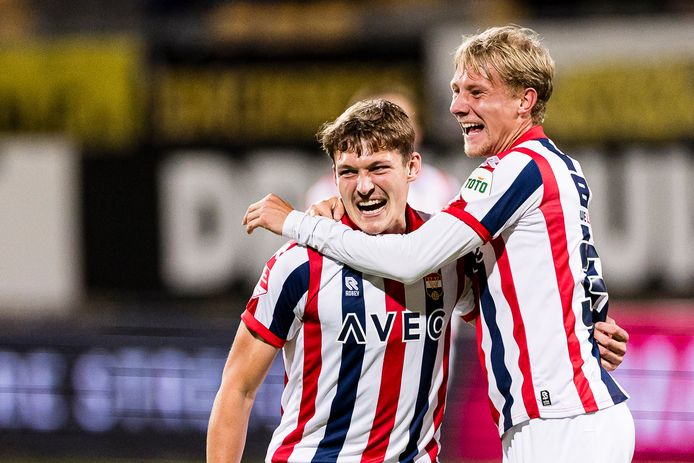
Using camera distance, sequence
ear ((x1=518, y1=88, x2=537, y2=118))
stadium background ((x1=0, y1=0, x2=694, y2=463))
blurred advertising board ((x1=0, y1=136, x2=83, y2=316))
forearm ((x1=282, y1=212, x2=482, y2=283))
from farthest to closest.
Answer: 1. blurred advertising board ((x1=0, y1=136, x2=83, y2=316))
2. stadium background ((x1=0, y1=0, x2=694, y2=463))
3. ear ((x1=518, y1=88, x2=537, y2=118))
4. forearm ((x1=282, y1=212, x2=482, y2=283))

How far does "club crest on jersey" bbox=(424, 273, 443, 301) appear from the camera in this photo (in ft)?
10.2

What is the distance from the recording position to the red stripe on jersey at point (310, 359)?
3021 mm

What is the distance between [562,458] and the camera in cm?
305

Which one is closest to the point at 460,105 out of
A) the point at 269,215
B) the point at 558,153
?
the point at 558,153

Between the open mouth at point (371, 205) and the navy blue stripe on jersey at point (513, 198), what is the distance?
0.88 feet

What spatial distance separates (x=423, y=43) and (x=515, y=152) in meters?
4.12

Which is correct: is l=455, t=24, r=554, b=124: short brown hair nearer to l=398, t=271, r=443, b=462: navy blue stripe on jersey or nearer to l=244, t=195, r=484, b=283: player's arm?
l=244, t=195, r=484, b=283: player's arm

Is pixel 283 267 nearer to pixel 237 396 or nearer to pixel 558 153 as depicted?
pixel 237 396

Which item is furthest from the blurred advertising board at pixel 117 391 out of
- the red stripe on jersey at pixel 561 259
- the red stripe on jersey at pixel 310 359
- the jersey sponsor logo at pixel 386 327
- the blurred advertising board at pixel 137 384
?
the red stripe on jersey at pixel 561 259

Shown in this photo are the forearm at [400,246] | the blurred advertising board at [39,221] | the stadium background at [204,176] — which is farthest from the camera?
the blurred advertising board at [39,221]

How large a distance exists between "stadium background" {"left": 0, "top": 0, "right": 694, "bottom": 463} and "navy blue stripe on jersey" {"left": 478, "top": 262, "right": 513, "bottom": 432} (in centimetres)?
355

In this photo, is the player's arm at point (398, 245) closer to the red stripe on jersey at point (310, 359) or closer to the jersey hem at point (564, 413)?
the red stripe on jersey at point (310, 359)

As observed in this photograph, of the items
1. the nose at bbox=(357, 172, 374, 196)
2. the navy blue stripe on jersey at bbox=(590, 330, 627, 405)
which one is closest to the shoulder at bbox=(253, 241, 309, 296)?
the nose at bbox=(357, 172, 374, 196)

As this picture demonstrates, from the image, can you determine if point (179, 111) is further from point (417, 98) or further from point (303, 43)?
point (417, 98)
